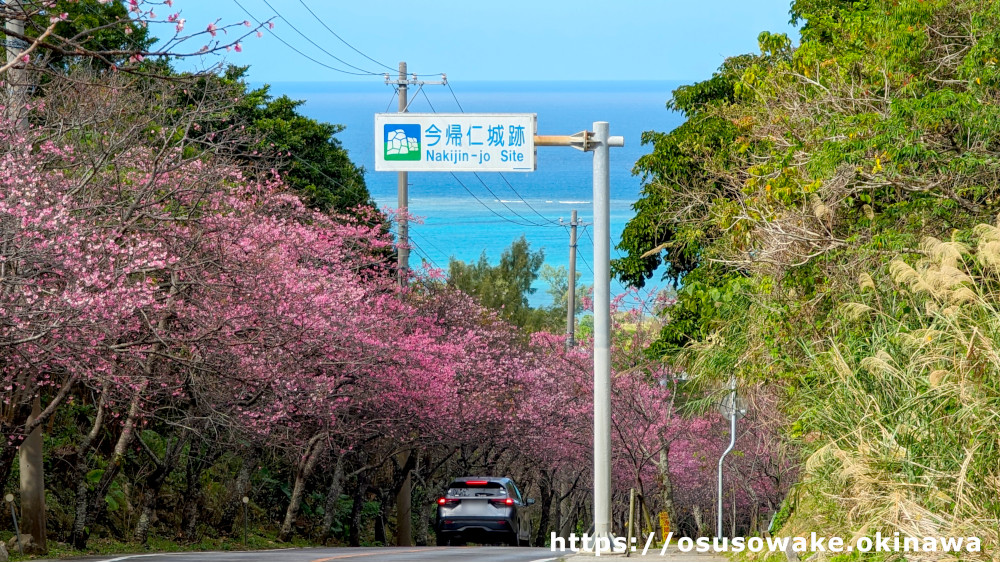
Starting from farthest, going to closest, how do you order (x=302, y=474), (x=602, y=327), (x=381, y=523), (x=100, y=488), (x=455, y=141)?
1. (x=381, y=523)
2. (x=302, y=474)
3. (x=100, y=488)
4. (x=602, y=327)
5. (x=455, y=141)

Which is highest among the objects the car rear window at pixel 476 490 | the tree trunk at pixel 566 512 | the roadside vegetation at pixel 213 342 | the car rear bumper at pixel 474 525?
the roadside vegetation at pixel 213 342

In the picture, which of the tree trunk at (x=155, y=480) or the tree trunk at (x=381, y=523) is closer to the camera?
the tree trunk at (x=155, y=480)

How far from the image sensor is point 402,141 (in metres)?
13.1

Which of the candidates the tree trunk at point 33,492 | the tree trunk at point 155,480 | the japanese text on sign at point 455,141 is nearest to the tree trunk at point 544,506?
the tree trunk at point 155,480

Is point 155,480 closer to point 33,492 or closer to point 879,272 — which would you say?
point 33,492

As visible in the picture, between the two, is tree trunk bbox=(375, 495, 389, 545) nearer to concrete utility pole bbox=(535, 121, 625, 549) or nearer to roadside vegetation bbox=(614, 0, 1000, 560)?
roadside vegetation bbox=(614, 0, 1000, 560)

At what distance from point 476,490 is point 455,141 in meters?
12.2

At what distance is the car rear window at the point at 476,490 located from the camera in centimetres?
2359

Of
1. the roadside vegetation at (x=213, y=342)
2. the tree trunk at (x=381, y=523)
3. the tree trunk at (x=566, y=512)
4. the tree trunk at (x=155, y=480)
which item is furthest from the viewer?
the tree trunk at (x=566, y=512)

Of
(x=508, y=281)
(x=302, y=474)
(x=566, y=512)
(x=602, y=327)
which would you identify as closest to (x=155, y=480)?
(x=302, y=474)

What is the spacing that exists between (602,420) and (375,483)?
23591mm

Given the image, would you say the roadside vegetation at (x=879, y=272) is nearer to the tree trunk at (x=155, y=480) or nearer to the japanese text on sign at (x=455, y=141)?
the japanese text on sign at (x=455, y=141)

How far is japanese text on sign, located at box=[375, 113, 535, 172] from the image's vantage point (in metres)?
13.0

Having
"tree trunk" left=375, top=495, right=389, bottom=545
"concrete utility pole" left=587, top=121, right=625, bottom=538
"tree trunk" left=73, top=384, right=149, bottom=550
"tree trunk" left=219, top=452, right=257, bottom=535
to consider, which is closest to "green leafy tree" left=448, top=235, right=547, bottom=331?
"tree trunk" left=375, top=495, right=389, bottom=545
